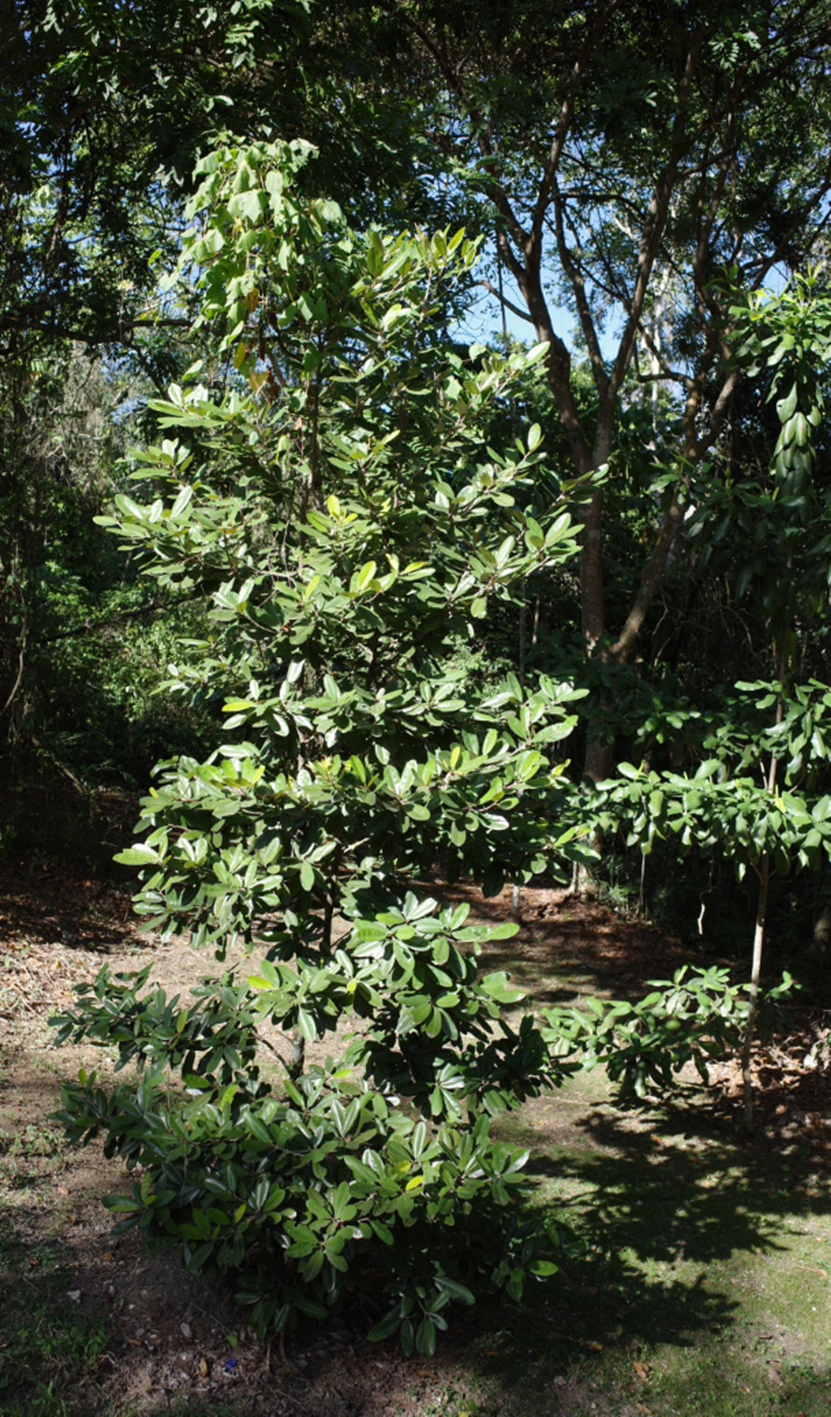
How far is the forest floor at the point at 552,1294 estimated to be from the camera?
2803mm

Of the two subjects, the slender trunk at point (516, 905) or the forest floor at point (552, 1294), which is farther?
the slender trunk at point (516, 905)

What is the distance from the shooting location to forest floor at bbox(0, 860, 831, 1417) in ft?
9.20

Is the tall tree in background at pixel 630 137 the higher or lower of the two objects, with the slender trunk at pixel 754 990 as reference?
higher

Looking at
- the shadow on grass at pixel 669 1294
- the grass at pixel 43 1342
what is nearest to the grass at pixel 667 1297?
the shadow on grass at pixel 669 1294

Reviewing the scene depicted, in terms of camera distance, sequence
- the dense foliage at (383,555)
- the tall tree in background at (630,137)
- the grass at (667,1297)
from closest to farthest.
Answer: the dense foliage at (383,555) < the grass at (667,1297) < the tall tree in background at (630,137)

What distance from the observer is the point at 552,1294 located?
11.6ft

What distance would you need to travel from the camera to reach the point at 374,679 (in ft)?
10.7

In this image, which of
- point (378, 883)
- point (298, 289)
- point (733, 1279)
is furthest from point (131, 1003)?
point (733, 1279)

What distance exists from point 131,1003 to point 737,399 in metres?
8.35

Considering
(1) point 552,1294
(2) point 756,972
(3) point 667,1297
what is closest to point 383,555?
(1) point 552,1294

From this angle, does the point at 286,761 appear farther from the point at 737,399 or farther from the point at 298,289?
the point at 737,399

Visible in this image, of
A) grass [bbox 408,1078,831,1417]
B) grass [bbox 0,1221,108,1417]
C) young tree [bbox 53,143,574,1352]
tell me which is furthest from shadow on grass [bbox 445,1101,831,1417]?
grass [bbox 0,1221,108,1417]

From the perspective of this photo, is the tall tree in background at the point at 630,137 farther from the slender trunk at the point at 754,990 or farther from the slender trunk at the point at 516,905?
the slender trunk at the point at 754,990

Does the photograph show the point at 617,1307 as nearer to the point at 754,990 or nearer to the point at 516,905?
the point at 754,990
